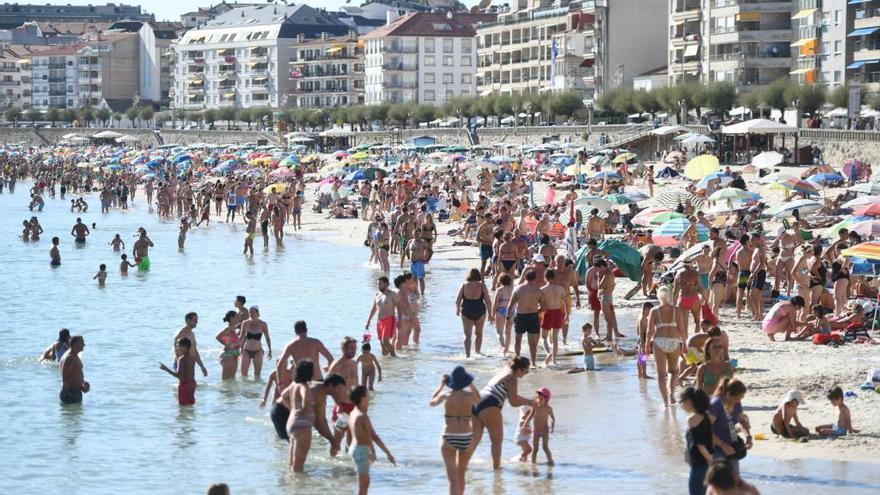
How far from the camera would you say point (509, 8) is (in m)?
98.1

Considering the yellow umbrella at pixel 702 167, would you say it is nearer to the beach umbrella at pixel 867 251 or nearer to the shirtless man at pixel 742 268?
the shirtless man at pixel 742 268

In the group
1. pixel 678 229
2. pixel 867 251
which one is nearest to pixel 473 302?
pixel 867 251

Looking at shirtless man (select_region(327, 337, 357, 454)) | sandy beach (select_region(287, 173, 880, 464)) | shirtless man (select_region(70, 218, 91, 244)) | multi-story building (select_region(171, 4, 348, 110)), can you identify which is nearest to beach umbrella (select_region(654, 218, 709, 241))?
sandy beach (select_region(287, 173, 880, 464))

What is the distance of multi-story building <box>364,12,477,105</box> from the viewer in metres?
104

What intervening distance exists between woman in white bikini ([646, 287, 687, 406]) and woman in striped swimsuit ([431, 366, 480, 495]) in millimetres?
3594

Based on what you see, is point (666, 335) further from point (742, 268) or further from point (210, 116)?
point (210, 116)

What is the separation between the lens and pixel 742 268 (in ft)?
63.2

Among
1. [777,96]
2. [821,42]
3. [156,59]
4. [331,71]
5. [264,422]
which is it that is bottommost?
[264,422]

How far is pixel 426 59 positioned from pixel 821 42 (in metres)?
46.8

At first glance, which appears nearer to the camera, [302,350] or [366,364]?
[302,350]

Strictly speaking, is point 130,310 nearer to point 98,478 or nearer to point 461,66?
point 98,478

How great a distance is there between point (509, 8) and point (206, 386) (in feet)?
275

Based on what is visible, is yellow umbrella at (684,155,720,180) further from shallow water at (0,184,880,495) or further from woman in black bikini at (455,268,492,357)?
woman in black bikini at (455,268,492,357)

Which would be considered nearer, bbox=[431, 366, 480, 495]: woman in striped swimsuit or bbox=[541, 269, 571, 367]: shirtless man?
bbox=[431, 366, 480, 495]: woman in striped swimsuit
